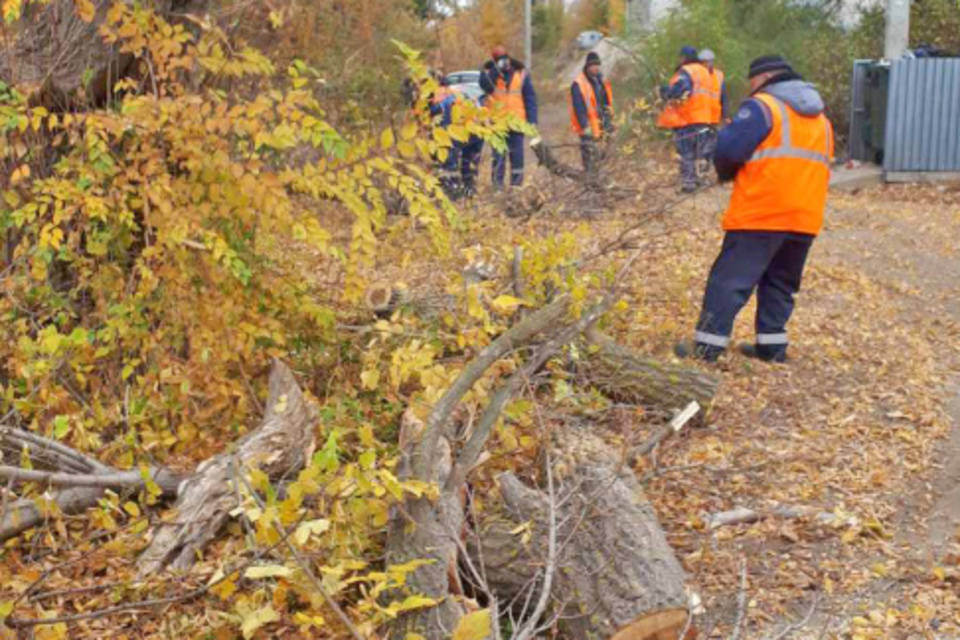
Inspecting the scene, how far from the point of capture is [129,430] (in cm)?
511

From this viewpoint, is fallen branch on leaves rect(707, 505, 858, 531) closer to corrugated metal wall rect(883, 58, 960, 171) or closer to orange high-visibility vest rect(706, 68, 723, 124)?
orange high-visibility vest rect(706, 68, 723, 124)

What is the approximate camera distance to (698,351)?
6.92 metres

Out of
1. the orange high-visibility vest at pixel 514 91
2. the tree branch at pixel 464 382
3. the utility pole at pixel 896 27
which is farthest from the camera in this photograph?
the utility pole at pixel 896 27

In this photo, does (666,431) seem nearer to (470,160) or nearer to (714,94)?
(470,160)

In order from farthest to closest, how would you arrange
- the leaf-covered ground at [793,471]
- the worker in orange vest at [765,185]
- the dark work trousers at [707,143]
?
the dark work trousers at [707,143], the worker in orange vest at [765,185], the leaf-covered ground at [793,471]

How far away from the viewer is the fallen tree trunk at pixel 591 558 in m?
3.77

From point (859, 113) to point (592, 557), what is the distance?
1399cm

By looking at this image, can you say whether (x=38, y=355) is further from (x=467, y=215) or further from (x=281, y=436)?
(x=467, y=215)

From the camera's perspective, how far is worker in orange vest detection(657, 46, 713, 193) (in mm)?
13945

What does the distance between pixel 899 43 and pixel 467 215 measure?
10554 mm

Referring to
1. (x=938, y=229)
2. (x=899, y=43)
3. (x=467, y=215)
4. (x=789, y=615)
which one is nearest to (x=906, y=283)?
(x=938, y=229)

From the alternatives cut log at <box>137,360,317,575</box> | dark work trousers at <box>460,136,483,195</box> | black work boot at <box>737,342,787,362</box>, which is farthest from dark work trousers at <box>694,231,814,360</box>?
dark work trousers at <box>460,136,483,195</box>

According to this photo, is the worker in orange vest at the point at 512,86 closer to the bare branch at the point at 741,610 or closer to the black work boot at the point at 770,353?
the black work boot at the point at 770,353

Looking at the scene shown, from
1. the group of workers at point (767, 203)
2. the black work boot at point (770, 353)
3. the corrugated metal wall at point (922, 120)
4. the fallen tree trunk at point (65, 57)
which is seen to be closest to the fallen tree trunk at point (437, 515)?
the fallen tree trunk at point (65, 57)
